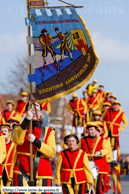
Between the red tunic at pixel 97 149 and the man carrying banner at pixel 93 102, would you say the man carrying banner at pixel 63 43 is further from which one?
the man carrying banner at pixel 93 102

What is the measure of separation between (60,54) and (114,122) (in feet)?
32.1

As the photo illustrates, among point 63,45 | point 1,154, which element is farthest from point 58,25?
point 1,154

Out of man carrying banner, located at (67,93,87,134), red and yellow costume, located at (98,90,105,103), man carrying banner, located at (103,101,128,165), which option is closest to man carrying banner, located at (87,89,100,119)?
red and yellow costume, located at (98,90,105,103)

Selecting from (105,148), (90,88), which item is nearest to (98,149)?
(105,148)

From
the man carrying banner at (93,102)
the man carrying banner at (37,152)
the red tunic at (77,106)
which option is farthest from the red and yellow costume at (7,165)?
the man carrying banner at (93,102)

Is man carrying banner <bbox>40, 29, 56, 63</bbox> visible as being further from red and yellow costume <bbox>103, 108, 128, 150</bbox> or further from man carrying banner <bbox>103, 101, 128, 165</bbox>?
red and yellow costume <bbox>103, 108, 128, 150</bbox>

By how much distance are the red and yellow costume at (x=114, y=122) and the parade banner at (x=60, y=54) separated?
970 centimetres

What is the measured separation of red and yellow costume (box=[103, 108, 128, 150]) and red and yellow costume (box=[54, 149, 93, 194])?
759 centimetres

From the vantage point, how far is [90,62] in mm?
7957

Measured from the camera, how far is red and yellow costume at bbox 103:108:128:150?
17.6 metres

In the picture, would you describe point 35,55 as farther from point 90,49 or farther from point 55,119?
point 55,119

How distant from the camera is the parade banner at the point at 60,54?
7902mm

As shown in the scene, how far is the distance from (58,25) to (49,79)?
786mm

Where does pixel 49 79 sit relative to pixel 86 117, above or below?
below
